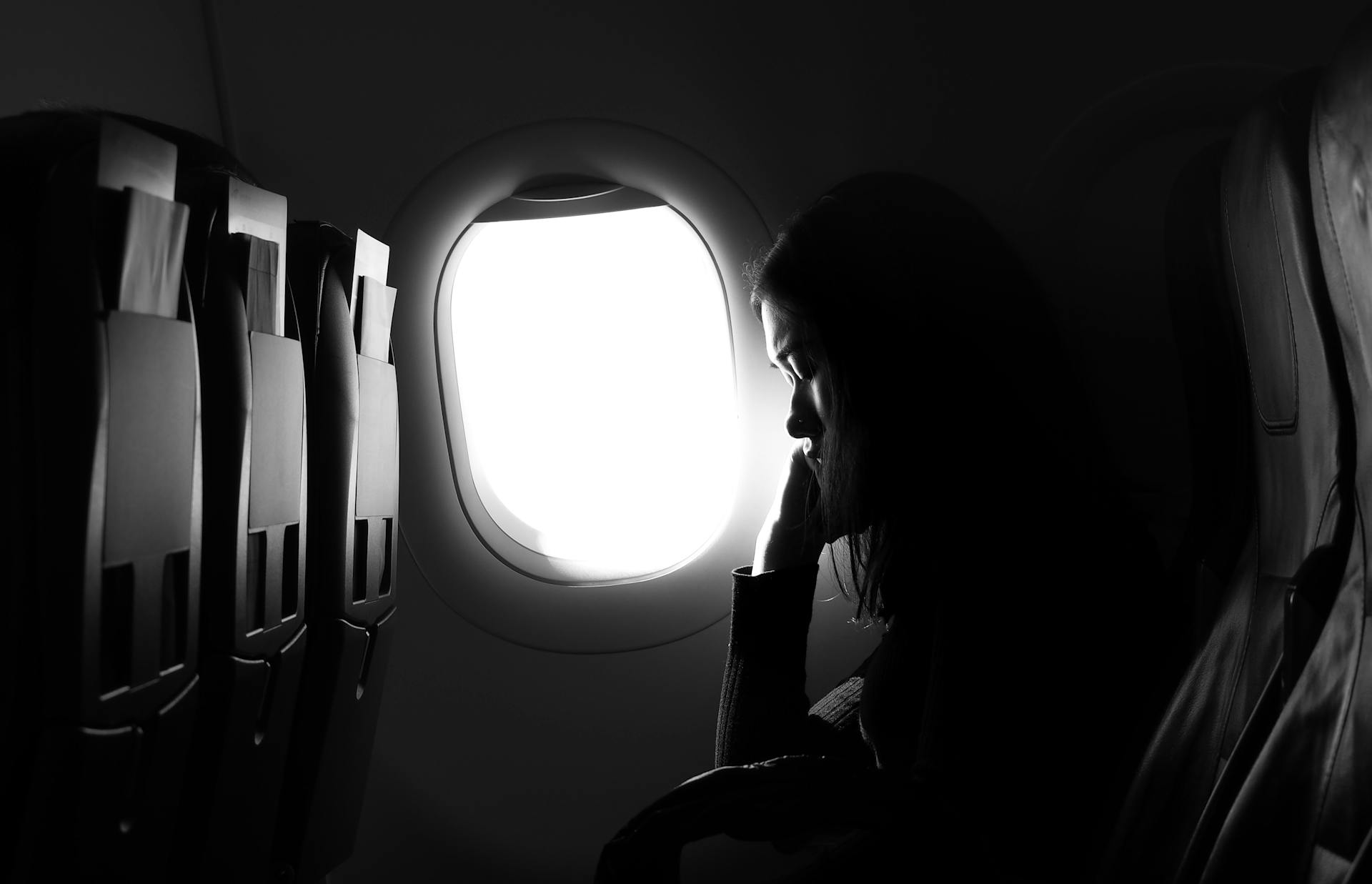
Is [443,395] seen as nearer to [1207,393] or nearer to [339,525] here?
[339,525]

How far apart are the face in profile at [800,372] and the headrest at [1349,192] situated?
65 cm

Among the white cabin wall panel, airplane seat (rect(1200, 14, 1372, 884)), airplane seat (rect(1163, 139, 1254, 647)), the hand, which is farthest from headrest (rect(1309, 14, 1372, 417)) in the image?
the white cabin wall panel

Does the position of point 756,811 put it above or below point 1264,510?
below

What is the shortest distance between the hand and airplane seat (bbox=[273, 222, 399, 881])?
543 mm

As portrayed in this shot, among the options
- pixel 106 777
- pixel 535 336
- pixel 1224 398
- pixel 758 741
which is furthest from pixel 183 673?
pixel 1224 398

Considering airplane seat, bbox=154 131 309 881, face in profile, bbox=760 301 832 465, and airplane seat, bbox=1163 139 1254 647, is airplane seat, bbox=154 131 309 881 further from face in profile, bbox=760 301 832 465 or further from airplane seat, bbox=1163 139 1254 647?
airplane seat, bbox=1163 139 1254 647

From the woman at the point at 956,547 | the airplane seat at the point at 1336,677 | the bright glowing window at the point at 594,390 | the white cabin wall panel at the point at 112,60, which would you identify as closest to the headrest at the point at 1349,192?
the airplane seat at the point at 1336,677

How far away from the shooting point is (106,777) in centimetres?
58

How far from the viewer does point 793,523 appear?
1.30 m

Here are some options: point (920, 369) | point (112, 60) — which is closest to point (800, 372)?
point (920, 369)

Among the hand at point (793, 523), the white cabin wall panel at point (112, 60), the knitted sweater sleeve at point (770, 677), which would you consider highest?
the white cabin wall panel at point (112, 60)

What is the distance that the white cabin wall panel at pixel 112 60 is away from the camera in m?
1.01

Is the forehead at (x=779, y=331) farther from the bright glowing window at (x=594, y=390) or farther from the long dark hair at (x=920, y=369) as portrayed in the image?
the bright glowing window at (x=594, y=390)

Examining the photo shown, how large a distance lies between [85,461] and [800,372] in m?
0.86
